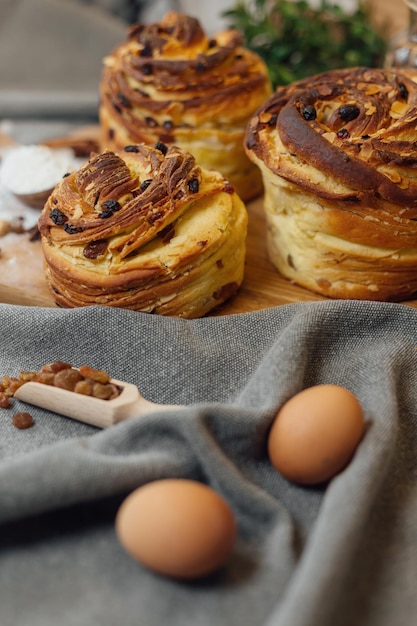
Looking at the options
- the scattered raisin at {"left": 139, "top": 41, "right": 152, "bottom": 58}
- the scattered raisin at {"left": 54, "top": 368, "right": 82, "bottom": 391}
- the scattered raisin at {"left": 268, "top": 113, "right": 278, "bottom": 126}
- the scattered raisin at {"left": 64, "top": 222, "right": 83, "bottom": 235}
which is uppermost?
the scattered raisin at {"left": 268, "top": 113, "right": 278, "bottom": 126}

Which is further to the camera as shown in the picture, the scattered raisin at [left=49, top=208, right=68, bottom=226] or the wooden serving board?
the wooden serving board

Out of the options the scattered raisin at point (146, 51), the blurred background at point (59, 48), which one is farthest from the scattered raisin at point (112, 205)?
the blurred background at point (59, 48)

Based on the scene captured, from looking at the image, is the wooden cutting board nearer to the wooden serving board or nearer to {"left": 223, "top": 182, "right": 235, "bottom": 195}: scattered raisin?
the wooden serving board

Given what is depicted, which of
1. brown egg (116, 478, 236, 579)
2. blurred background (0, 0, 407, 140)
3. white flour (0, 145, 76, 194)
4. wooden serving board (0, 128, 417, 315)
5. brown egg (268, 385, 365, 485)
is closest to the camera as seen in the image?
brown egg (116, 478, 236, 579)

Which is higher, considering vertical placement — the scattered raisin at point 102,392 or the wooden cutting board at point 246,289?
the scattered raisin at point 102,392

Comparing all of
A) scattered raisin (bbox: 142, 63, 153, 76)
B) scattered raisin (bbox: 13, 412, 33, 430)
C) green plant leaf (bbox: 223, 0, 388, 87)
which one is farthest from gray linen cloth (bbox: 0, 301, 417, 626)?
green plant leaf (bbox: 223, 0, 388, 87)

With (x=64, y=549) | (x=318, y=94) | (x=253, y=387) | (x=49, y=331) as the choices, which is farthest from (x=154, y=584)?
(x=318, y=94)

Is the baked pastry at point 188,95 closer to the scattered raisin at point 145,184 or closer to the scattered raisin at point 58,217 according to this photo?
the scattered raisin at point 145,184

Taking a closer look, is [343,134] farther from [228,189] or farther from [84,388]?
[84,388]

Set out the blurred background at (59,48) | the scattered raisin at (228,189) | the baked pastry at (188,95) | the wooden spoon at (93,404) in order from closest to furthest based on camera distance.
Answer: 1. the wooden spoon at (93,404)
2. the scattered raisin at (228,189)
3. the baked pastry at (188,95)
4. the blurred background at (59,48)
